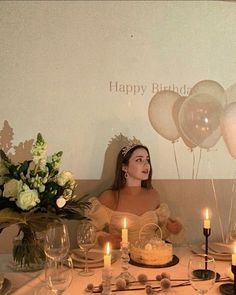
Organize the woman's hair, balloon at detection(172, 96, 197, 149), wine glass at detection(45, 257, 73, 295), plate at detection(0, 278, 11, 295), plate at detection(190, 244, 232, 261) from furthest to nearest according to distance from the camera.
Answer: balloon at detection(172, 96, 197, 149), the woman's hair, plate at detection(190, 244, 232, 261), plate at detection(0, 278, 11, 295), wine glass at detection(45, 257, 73, 295)

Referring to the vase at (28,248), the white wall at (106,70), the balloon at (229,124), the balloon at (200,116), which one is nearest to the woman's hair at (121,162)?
the white wall at (106,70)

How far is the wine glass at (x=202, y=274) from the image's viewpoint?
1.40 m

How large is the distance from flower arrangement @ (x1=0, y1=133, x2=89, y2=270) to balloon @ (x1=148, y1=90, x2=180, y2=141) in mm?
935

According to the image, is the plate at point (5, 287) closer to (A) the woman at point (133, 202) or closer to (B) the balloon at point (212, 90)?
(A) the woman at point (133, 202)

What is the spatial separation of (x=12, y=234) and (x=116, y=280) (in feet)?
3.32

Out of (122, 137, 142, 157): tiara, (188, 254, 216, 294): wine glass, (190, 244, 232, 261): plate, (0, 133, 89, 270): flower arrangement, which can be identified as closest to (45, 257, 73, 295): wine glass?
(0, 133, 89, 270): flower arrangement

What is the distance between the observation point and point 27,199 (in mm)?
1554

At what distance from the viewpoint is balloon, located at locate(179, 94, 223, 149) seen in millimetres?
2291

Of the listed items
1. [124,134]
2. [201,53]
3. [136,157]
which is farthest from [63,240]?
[201,53]

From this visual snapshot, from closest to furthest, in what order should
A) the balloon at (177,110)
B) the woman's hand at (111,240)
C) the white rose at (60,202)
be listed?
the white rose at (60,202), the woman's hand at (111,240), the balloon at (177,110)

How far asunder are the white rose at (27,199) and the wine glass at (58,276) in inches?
9.7

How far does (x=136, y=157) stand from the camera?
2.34 metres

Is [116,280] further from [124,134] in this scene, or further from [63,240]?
[124,134]

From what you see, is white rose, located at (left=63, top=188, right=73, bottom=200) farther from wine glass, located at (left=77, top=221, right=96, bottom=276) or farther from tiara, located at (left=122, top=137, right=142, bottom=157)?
tiara, located at (left=122, top=137, right=142, bottom=157)
